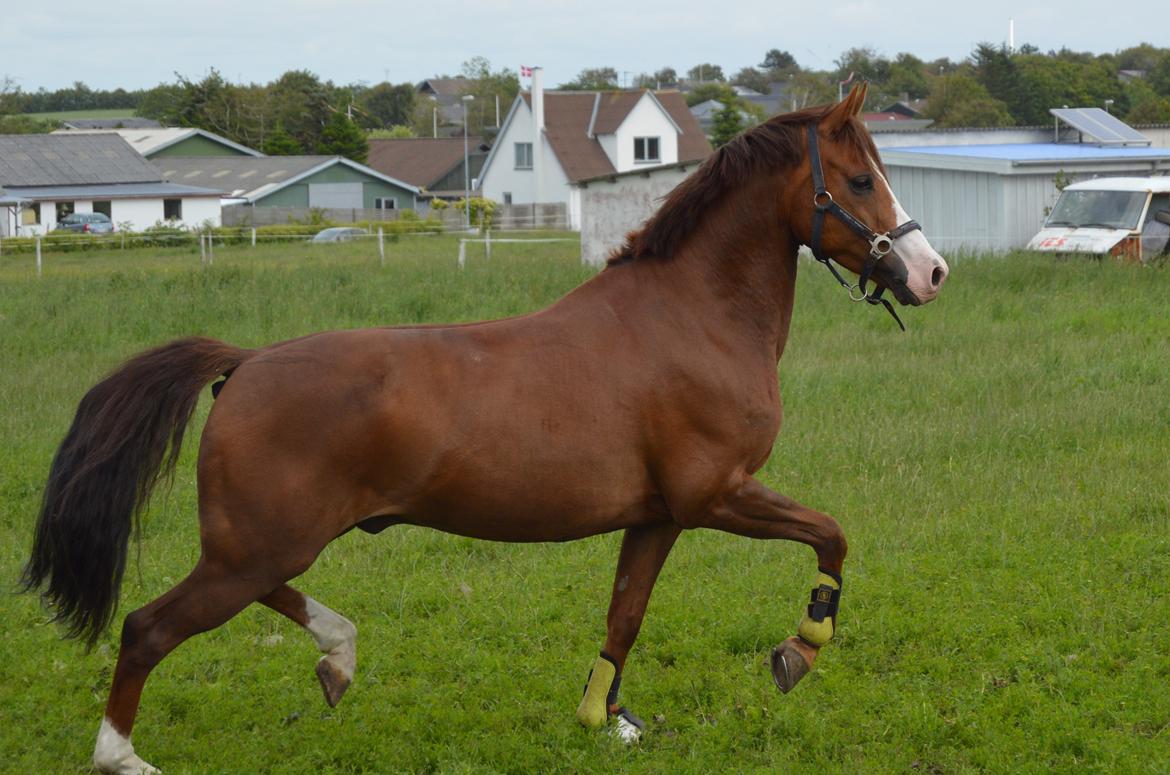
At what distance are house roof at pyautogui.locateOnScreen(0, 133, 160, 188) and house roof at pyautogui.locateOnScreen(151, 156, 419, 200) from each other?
5.64 ft

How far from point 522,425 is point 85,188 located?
2154 inches

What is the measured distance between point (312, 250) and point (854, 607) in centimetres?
3286

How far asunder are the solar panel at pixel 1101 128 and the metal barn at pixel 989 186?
6394 mm

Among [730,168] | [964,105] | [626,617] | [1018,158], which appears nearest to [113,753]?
[626,617]

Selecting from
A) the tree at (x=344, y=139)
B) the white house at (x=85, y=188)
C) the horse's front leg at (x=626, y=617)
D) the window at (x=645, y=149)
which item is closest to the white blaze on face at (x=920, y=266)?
the horse's front leg at (x=626, y=617)

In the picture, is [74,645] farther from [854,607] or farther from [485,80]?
[485,80]

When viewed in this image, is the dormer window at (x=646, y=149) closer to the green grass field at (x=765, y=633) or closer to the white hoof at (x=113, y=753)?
the green grass field at (x=765, y=633)

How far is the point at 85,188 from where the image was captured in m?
54.1

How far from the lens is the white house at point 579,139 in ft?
198

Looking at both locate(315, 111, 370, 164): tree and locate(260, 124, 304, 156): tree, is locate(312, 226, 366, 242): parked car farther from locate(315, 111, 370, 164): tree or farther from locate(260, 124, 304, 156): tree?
locate(260, 124, 304, 156): tree

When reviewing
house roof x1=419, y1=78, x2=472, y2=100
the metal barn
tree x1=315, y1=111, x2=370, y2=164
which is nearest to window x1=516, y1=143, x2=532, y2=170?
tree x1=315, y1=111, x2=370, y2=164

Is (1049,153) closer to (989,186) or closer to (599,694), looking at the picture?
(989,186)

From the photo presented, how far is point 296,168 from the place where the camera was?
202 ft

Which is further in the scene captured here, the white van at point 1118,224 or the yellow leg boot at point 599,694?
the white van at point 1118,224
